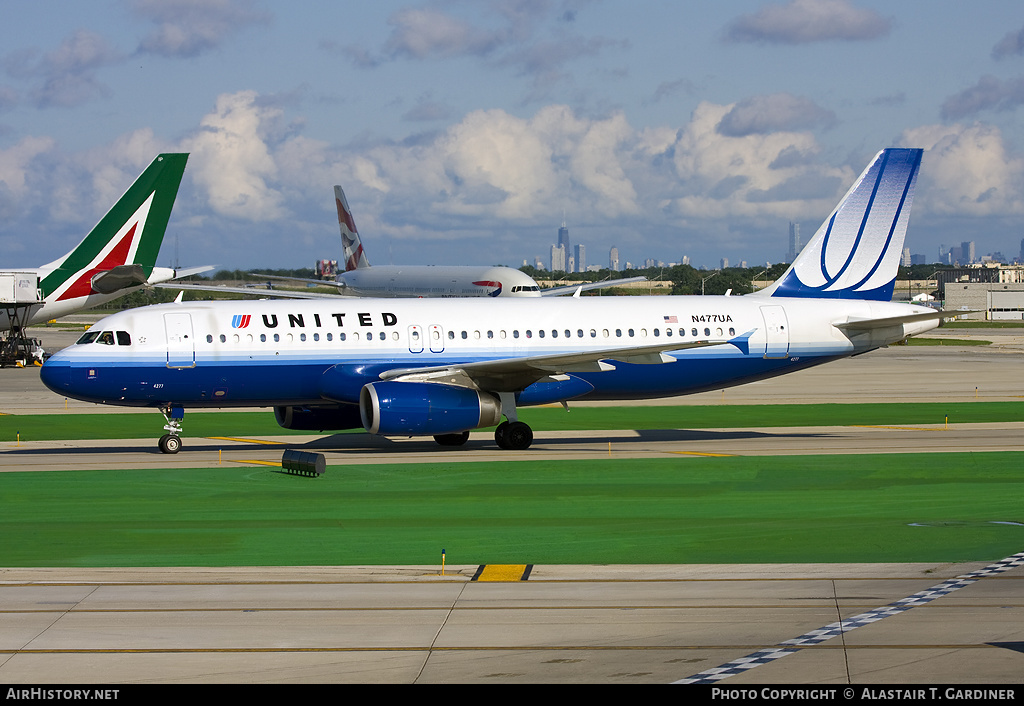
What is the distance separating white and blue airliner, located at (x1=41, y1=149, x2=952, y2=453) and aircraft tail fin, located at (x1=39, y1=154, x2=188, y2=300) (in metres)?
26.6

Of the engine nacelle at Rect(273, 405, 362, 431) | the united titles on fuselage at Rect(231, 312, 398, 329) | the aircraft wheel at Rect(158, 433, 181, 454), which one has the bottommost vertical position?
the aircraft wheel at Rect(158, 433, 181, 454)

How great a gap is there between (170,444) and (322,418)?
432cm

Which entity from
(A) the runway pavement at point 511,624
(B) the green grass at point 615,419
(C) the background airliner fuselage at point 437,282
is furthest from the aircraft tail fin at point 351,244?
(A) the runway pavement at point 511,624

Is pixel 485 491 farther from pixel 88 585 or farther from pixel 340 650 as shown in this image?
pixel 340 650

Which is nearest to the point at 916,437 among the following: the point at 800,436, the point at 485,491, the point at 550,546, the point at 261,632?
the point at 800,436

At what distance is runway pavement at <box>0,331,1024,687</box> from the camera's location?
39.8 feet

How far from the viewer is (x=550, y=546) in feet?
63.1

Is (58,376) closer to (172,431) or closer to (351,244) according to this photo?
(172,431)

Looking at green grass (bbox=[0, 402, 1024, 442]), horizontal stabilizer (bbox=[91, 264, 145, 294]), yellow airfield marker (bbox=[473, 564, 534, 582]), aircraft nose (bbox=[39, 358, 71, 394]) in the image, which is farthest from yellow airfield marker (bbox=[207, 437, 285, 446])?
horizontal stabilizer (bbox=[91, 264, 145, 294])

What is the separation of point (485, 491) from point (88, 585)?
399 inches

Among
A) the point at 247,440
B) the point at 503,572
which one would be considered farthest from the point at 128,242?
the point at 503,572

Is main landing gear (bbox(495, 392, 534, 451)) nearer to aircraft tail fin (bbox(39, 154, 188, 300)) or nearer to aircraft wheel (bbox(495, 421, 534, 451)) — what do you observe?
aircraft wheel (bbox(495, 421, 534, 451))
